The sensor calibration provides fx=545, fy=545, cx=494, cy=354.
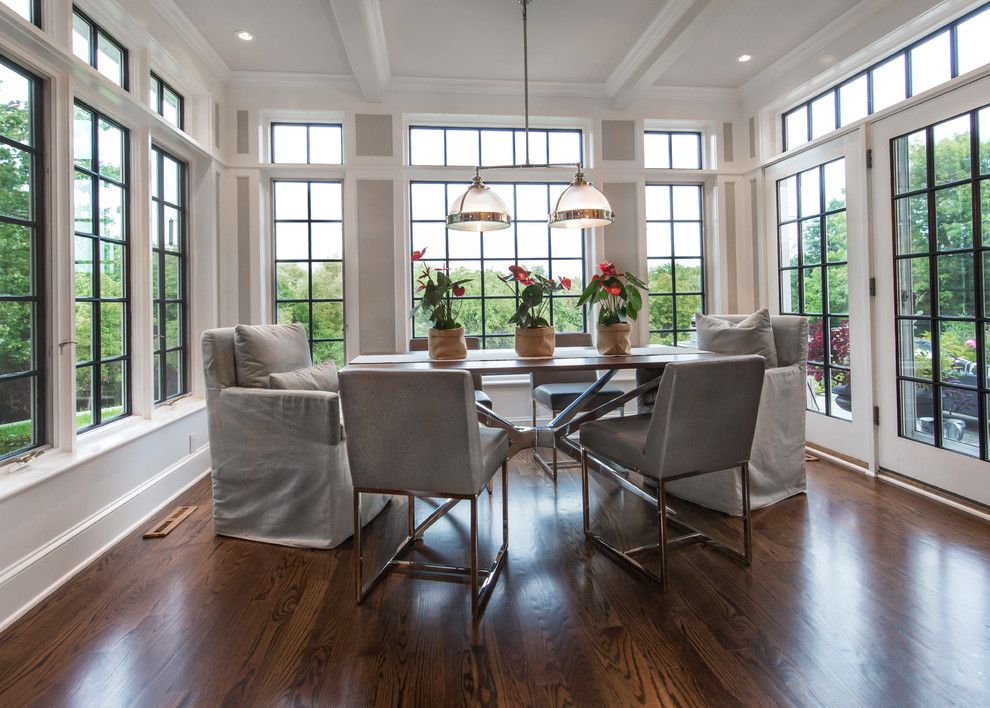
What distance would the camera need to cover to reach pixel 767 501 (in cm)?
280

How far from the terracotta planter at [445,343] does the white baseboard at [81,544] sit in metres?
1.63

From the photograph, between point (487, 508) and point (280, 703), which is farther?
point (487, 508)

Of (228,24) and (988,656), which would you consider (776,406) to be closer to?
(988,656)

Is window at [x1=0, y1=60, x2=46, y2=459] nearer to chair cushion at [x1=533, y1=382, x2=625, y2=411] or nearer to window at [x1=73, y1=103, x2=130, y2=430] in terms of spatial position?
window at [x1=73, y1=103, x2=130, y2=430]

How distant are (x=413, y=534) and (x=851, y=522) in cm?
206

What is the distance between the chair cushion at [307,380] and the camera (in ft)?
8.10

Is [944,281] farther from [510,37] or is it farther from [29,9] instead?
[29,9]

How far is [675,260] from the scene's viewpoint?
15.5 feet

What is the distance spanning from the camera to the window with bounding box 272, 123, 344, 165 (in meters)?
4.32

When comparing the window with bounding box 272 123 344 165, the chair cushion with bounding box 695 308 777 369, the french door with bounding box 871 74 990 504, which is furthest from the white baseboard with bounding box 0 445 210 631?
the french door with bounding box 871 74 990 504

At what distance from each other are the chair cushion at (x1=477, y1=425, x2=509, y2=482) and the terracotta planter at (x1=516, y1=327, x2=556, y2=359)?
1.47ft

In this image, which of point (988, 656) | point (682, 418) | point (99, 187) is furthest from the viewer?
point (99, 187)

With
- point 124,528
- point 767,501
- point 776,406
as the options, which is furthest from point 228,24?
point 767,501

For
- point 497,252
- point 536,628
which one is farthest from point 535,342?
point 497,252
